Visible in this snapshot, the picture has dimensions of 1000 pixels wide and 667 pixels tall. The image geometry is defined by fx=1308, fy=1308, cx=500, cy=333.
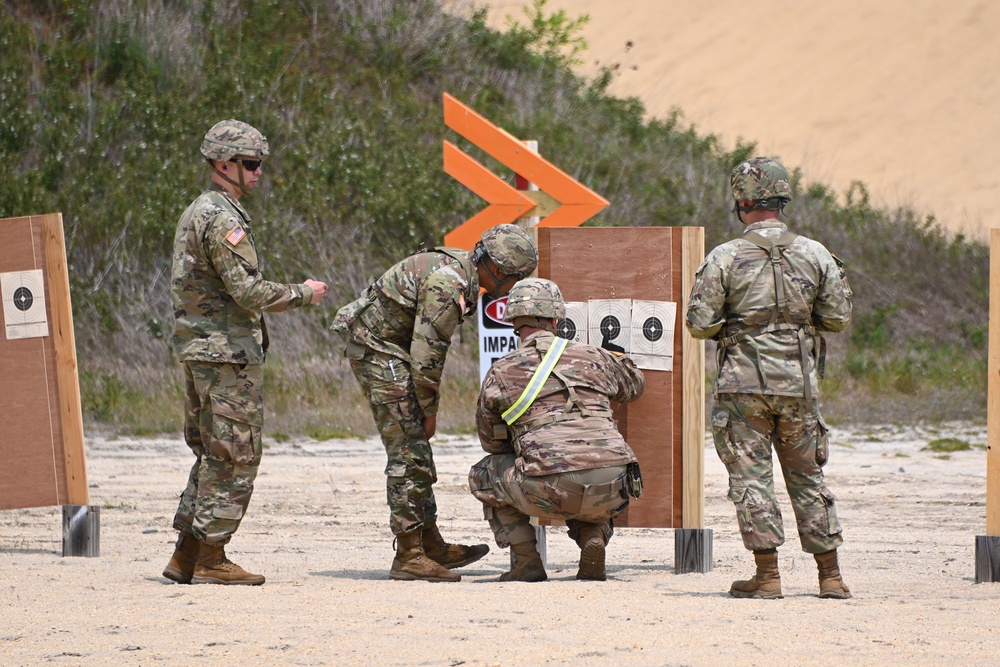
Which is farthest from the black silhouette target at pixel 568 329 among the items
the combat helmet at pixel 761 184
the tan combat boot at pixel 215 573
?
the tan combat boot at pixel 215 573

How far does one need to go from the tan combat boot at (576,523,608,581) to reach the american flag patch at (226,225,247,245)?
2.05 meters

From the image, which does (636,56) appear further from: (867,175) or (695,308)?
(695,308)

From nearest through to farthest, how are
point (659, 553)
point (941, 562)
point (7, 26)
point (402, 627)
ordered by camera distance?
1. point (402, 627)
2. point (941, 562)
3. point (659, 553)
4. point (7, 26)

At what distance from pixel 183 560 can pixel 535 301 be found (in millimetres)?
1989

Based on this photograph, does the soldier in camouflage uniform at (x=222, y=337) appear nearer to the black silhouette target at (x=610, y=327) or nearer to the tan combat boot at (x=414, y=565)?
the tan combat boot at (x=414, y=565)

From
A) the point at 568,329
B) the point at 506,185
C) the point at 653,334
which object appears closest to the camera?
the point at 653,334

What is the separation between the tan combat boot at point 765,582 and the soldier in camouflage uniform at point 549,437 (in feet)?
2.12

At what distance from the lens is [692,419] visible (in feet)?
20.6

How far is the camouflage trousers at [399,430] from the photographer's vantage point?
6.08m

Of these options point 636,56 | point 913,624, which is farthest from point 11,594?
point 636,56

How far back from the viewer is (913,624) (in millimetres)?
4945

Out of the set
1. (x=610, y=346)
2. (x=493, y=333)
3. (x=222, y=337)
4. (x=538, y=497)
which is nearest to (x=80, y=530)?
(x=222, y=337)

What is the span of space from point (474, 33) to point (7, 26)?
6.18 m

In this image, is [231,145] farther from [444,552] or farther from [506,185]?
[444,552]
